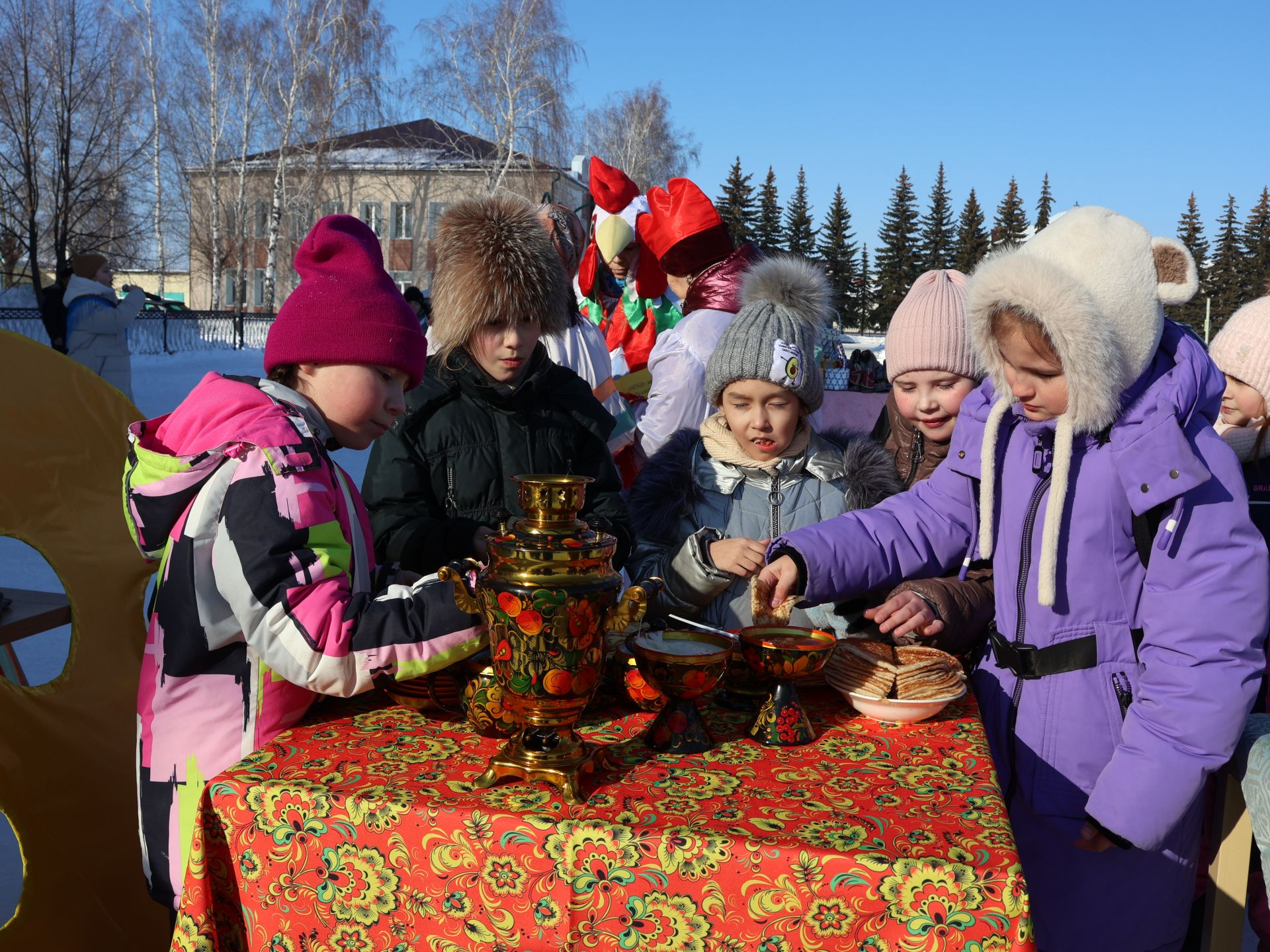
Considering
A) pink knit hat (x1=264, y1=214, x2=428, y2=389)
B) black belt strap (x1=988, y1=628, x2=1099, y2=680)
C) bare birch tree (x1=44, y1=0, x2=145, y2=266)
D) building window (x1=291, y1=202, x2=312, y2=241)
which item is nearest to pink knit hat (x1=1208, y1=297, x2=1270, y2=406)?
black belt strap (x1=988, y1=628, x2=1099, y2=680)

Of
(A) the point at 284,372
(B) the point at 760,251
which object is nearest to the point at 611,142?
(B) the point at 760,251

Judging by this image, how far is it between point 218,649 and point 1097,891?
1.73 metres

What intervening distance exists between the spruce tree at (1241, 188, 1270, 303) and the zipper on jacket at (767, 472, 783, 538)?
32.9m

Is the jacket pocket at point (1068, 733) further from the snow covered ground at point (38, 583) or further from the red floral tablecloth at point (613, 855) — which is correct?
the snow covered ground at point (38, 583)

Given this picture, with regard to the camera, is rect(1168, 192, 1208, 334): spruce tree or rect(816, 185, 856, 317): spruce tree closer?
rect(1168, 192, 1208, 334): spruce tree

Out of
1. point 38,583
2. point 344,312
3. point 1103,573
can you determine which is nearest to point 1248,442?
point 1103,573

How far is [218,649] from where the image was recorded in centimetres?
162

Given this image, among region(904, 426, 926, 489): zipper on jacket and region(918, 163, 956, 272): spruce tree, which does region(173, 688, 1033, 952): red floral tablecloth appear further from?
region(918, 163, 956, 272): spruce tree

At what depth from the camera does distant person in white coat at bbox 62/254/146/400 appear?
8.96 metres

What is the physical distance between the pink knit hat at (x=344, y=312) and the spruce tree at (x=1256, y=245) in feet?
111

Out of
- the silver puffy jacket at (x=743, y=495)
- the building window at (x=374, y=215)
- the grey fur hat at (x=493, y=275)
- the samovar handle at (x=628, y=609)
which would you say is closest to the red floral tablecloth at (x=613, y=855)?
the samovar handle at (x=628, y=609)

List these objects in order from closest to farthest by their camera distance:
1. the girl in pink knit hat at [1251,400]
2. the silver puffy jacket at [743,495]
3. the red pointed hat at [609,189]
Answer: the silver puffy jacket at [743,495] < the girl in pink knit hat at [1251,400] < the red pointed hat at [609,189]

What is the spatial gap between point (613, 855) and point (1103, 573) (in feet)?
3.76

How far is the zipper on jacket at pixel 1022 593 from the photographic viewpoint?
76.0 inches
